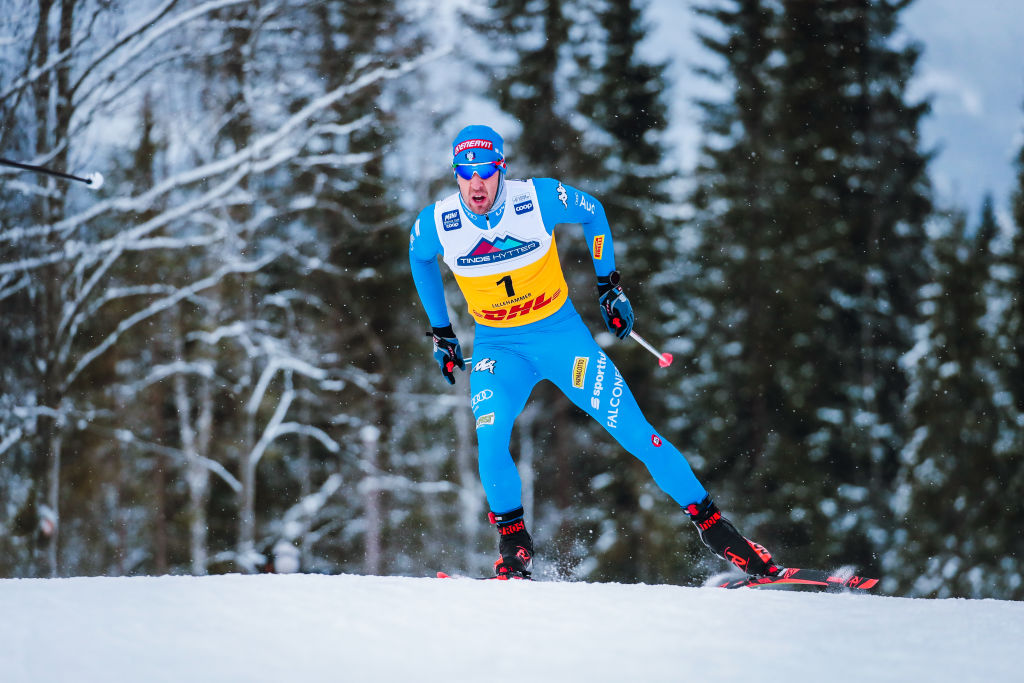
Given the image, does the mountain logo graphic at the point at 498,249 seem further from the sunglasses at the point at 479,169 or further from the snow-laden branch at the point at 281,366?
the snow-laden branch at the point at 281,366

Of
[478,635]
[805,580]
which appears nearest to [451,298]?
[805,580]

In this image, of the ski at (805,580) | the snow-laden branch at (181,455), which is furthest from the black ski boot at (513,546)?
the snow-laden branch at (181,455)

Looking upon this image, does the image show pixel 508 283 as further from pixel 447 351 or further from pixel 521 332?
pixel 447 351

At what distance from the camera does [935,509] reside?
15922mm

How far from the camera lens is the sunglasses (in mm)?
4012

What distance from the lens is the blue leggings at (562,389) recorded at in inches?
161

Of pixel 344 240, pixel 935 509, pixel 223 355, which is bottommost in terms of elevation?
pixel 935 509

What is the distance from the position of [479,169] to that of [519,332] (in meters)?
0.76

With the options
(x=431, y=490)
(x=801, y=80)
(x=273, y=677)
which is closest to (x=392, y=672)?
(x=273, y=677)

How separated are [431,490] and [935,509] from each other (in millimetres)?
8626

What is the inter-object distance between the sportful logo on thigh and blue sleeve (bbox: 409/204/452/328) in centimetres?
28

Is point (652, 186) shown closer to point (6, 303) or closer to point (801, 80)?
point (801, 80)

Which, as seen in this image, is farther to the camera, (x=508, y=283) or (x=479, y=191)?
(x=508, y=283)

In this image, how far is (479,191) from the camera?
13.3 feet
